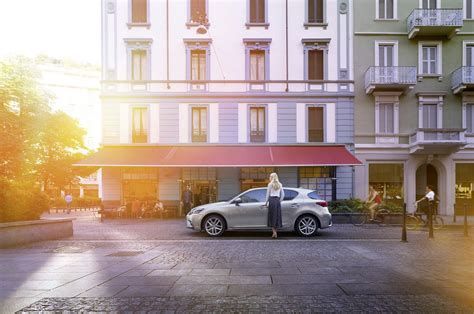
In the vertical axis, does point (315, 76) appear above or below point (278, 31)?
below

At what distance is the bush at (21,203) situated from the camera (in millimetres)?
11039

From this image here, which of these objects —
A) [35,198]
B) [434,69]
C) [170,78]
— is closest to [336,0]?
[434,69]

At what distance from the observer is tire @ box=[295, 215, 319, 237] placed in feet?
39.6

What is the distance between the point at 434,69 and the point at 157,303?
79.0 ft

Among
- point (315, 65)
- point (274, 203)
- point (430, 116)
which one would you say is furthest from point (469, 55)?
point (274, 203)

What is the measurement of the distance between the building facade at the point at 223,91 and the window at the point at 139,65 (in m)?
0.06

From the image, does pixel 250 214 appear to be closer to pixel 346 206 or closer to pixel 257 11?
pixel 346 206

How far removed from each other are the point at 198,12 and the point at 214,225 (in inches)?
626

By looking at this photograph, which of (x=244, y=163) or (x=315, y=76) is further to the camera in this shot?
(x=315, y=76)

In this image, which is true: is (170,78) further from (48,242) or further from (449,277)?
(449,277)

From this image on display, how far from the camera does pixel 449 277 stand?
6211 millimetres

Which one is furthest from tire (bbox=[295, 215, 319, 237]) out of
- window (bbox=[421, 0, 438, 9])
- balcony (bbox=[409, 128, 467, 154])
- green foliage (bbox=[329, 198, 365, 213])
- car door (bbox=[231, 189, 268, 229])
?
window (bbox=[421, 0, 438, 9])

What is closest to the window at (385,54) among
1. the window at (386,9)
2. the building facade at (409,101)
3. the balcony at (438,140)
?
the building facade at (409,101)

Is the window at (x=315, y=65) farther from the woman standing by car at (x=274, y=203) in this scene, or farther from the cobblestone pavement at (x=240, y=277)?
the cobblestone pavement at (x=240, y=277)
